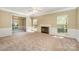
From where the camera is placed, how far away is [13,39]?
180 centimetres

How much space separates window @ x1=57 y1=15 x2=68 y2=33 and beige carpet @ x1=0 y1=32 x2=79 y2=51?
17 centimetres

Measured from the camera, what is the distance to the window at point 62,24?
1.81 meters

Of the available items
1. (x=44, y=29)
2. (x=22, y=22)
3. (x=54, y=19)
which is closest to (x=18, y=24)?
(x=22, y=22)

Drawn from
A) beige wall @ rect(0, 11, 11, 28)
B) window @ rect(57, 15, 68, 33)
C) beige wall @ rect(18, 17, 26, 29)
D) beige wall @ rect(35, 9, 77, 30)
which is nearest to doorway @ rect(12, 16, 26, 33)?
beige wall @ rect(18, 17, 26, 29)

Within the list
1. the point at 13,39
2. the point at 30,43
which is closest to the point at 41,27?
the point at 30,43

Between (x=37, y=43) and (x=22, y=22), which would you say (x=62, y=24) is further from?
(x=22, y=22)

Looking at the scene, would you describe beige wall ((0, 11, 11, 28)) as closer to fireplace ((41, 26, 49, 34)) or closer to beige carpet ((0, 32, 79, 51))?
beige carpet ((0, 32, 79, 51))

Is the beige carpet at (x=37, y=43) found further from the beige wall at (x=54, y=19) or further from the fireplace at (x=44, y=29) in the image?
the beige wall at (x=54, y=19)

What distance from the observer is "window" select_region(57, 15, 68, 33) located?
1.81 meters

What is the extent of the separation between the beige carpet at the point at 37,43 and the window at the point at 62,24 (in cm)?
17

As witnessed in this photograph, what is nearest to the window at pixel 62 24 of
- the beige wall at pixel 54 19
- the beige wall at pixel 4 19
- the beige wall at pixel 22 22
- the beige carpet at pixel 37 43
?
the beige wall at pixel 54 19
